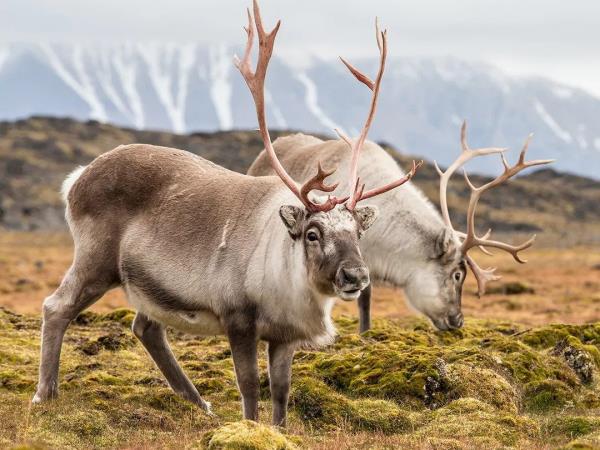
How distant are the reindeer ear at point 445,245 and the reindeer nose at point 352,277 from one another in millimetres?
6497

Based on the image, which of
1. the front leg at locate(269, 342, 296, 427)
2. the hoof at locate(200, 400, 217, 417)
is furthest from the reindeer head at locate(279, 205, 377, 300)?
the hoof at locate(200, 400, 217, 417)

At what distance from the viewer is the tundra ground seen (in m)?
9.48

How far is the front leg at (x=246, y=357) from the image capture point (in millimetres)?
9859

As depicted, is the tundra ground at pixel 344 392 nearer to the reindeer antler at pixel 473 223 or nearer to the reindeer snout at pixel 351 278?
the reindeer antler at pixel 473 223

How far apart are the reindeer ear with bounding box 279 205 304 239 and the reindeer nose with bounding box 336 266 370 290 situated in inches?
30.8

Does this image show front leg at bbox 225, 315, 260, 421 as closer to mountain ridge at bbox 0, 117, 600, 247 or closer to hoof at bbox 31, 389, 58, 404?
hoof at bbox 31, 389, 58, 404

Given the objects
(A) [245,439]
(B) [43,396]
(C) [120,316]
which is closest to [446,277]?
(C) [120,316]

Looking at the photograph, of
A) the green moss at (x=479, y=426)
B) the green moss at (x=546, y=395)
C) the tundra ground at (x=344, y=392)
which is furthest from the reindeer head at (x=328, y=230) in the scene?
the green moss at (x=546, y=395)

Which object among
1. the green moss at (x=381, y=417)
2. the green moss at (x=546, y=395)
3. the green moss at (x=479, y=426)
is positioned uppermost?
the green moss at (x=479, y=426)

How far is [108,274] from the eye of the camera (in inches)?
436

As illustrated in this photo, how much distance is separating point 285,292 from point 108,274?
257cm

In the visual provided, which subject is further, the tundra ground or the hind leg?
the hind leg

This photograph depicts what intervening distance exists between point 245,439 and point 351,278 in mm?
1985

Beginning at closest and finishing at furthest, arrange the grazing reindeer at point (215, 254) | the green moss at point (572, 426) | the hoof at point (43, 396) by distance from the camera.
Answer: the grazing reindeer at point (215, 254) → the green moss at point (572, 426) → the hoof at point (43, 396)
